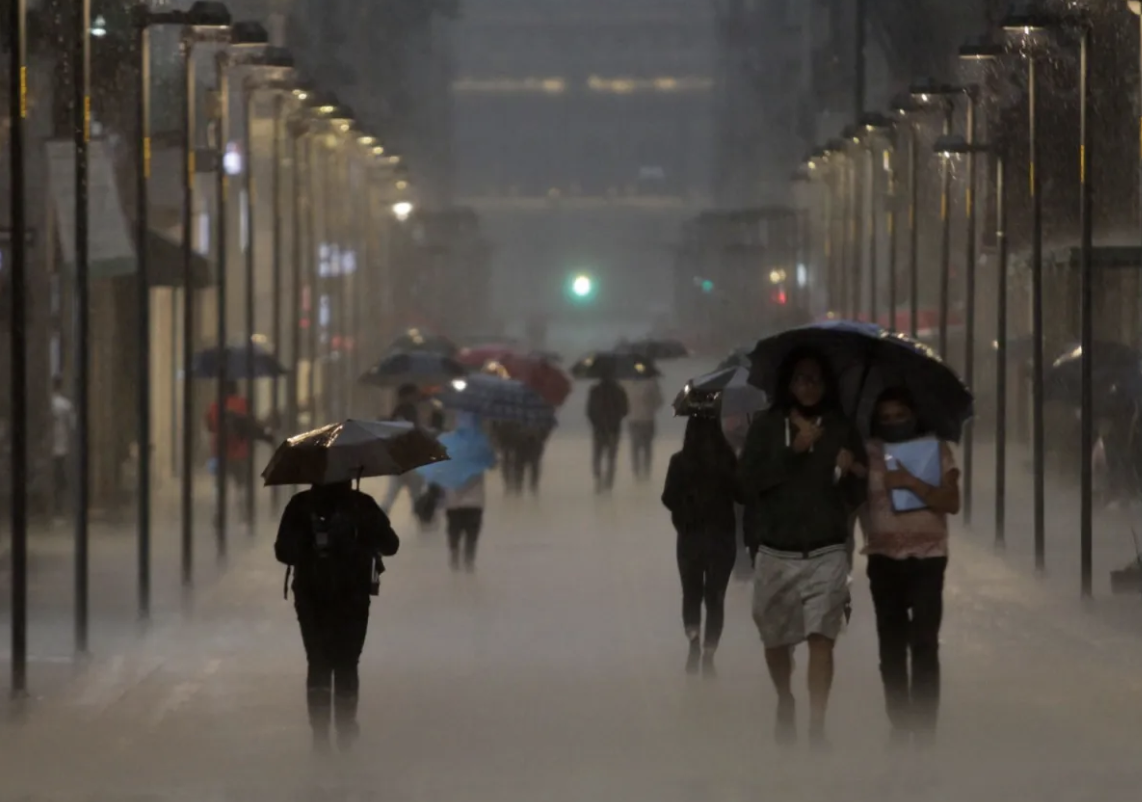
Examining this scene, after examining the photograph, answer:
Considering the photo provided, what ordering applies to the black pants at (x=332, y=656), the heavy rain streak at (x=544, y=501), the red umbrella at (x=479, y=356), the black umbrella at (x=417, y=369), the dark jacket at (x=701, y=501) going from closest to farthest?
1. the heavy rain streak at (x=544, y=501)
2. the black pants at (x=332, y=656)
3. the dark jacket at (x=701, y=501)
4. the black umbrella at (x=417, y=369)
5. the red umbrella at (x=479, y=356)

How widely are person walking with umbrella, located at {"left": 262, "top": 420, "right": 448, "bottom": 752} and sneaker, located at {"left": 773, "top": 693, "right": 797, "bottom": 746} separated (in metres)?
2.03

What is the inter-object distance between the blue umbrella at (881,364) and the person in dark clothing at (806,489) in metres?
0.29

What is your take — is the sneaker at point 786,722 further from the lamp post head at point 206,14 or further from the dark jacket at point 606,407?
the dark jacket at point 606,407

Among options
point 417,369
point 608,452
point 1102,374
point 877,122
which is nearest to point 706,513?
point 1102,374

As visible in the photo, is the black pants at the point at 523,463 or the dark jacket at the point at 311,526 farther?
the black pants at the point at 523,463

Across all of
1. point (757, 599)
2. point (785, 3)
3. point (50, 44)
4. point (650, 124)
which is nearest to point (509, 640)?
point (757, 599)

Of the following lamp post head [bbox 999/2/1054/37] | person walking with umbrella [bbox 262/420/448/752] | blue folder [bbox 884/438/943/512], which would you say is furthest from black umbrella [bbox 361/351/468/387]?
blue folder [bbox 884/438/943/512]

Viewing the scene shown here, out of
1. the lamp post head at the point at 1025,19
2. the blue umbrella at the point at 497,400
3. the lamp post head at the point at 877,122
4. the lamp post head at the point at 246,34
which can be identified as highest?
the lamp post head at the point at 246,34

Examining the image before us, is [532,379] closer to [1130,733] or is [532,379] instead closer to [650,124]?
[1130,733]

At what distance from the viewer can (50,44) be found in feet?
122

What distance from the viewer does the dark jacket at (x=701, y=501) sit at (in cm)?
1778

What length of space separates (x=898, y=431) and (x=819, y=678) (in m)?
1.20

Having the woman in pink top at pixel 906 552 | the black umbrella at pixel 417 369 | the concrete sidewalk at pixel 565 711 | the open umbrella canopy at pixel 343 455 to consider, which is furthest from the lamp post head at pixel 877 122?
the woman in pink top at pixel 906 552

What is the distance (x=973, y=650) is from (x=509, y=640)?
10.7ft
